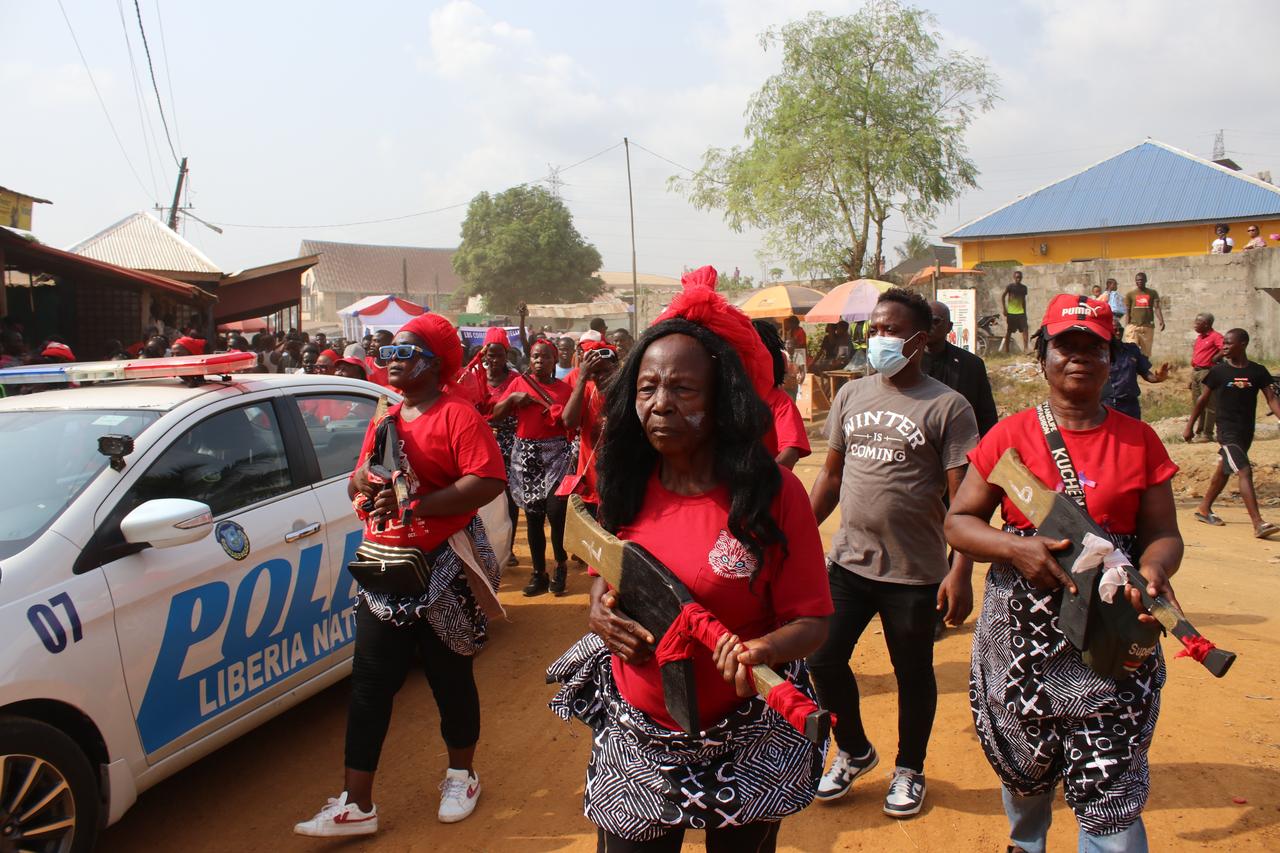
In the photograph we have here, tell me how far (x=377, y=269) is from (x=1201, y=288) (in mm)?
65007

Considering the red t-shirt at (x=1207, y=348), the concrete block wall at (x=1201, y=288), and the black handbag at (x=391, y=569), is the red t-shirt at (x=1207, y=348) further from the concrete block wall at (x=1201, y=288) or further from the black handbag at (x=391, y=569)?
the black handbag at (x=391, y=569)

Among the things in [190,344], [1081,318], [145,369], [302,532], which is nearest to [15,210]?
[190,344]

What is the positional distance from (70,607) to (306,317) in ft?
247

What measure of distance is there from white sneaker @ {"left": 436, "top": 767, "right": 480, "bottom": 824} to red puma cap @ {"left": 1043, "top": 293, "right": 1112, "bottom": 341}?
273cm

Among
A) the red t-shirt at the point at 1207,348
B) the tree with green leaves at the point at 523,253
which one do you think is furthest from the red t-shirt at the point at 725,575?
the tree with green leaves at the point at 523,253

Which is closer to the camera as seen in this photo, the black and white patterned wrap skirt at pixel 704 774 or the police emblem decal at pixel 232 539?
the black and white patterned wrap skirt at pixel 704 774

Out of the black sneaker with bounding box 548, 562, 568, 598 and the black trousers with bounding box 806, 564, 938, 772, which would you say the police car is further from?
the black sneaker with bounding box 548, 562, 568, 598

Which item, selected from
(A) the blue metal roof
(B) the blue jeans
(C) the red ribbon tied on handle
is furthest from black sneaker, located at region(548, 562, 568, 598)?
(A) the blue metal roof

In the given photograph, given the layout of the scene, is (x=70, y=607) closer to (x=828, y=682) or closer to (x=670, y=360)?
(x=670, y=360)

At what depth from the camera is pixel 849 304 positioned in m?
16.2

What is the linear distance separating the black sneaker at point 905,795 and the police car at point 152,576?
97.3 inches

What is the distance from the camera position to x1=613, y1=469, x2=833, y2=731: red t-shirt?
201 cm

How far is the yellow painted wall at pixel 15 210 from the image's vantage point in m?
14.3

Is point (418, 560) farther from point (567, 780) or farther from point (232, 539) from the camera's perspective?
point (567, 780)
